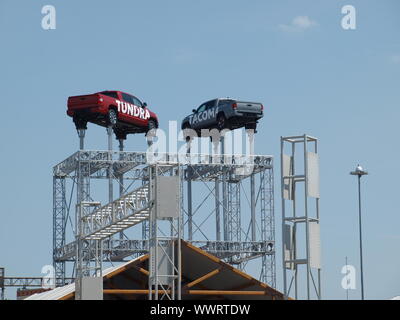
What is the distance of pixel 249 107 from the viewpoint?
2726 inches

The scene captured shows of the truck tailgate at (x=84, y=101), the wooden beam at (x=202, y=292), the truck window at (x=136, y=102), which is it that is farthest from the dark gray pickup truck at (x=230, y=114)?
the wooden beam at (x=202, y=292)

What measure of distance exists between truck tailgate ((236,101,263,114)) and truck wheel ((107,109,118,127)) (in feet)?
24.2

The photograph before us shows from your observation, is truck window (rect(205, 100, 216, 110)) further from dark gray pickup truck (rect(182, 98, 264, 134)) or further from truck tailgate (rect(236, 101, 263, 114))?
truck tailgate (rect(236, 101, 263, 114))

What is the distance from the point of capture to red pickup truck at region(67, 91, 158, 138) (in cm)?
6819

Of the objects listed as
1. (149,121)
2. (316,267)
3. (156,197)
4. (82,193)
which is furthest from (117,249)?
(316,267)

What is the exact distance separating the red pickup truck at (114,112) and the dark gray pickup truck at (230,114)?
11.8 feet

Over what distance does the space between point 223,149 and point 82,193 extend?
9348 mm

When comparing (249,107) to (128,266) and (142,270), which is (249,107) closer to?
(142,270)

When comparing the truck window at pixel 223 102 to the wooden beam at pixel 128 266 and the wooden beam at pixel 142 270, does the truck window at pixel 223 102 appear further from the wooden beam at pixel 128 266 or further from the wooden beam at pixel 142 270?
the wooden beam at pixel 142 270

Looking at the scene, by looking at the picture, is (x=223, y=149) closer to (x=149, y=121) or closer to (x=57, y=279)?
(x=149, y=121)

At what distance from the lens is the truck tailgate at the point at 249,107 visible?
227 feet
